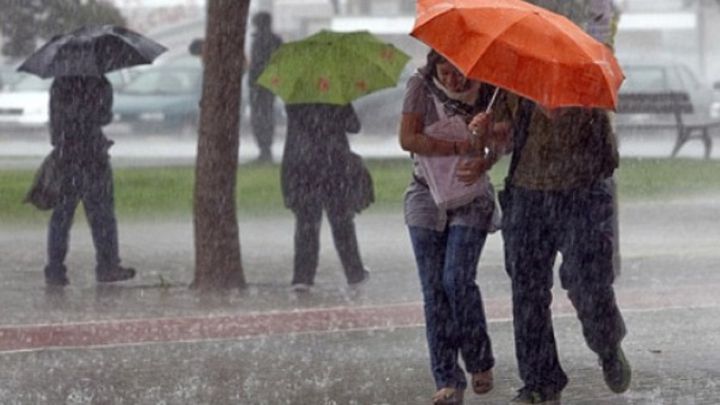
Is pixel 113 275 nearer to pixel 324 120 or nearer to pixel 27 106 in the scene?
pixel 324 120

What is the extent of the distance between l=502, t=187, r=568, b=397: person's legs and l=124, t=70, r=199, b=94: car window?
23.7 metres

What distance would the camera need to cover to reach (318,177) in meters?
12.8

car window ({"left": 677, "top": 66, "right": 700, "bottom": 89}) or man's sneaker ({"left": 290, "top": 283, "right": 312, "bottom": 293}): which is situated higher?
man's sneaker ({"left": 290, "top": 283, "right": 312, "bottom": 293})

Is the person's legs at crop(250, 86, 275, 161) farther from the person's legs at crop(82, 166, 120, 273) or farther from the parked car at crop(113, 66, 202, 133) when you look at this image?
the person's legs at crop(82, 166, 120, 273)

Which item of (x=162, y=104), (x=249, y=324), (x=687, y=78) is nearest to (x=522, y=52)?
(x=249, y=324)

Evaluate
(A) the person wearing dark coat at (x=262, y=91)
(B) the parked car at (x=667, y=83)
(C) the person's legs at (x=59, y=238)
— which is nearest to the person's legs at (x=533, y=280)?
(C) the person's legs at (x=59, y=238)

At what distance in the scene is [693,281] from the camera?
13.1 m

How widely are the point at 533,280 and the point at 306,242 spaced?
5.14m

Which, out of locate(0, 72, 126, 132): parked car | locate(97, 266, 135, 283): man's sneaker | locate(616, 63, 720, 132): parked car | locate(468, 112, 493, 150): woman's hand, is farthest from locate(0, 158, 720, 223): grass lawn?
locate(468, 112, 493, 150): woman's hand

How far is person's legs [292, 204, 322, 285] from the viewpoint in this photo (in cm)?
1295

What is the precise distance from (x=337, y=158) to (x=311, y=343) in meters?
2.62

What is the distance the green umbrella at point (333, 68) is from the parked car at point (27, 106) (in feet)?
64.2

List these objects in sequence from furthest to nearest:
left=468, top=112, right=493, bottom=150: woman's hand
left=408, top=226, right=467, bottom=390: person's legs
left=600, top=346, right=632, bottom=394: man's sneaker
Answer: left=600, top=346, right=632, bottom=394: man's sneaker → left=408, top=226, right=467, bottom=390: person's legs → left=468, top=112, right=493, bottom=150: woman's hand

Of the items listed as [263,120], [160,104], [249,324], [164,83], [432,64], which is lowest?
[160,104]
